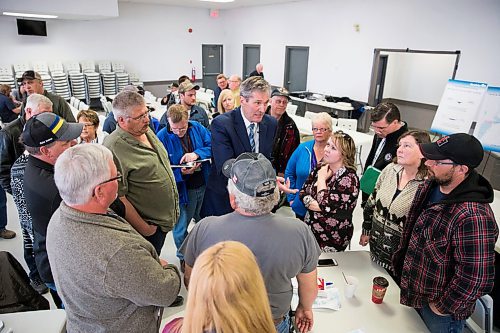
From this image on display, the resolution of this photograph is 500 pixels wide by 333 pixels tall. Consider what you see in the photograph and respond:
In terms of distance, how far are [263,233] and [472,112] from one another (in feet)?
15.9

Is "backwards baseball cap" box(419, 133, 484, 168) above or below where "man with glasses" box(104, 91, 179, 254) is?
above

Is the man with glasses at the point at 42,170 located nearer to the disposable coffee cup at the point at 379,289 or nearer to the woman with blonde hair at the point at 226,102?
the disposable coffee cup at the point at 379,289

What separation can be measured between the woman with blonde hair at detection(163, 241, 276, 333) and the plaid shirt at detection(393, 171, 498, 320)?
1109 millimetres

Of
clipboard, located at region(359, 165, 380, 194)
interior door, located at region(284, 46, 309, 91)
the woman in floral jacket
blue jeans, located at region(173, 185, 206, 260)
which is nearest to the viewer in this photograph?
the woman in floral jacket

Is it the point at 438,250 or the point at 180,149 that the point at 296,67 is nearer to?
the point at 180,149

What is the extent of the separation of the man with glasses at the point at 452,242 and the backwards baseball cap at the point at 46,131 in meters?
1.90

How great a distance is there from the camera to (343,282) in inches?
74.1

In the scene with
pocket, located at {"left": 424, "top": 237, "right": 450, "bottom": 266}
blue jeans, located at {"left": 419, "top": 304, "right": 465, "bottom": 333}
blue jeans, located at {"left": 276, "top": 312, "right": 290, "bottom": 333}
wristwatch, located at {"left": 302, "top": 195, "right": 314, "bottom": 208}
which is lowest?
blue jeans, located at {"left": 419, "top": 304, "right": 465, "bottom": 333}

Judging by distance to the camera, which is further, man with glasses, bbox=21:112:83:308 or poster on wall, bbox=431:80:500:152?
poster on wall, bbox=431:80:500:152

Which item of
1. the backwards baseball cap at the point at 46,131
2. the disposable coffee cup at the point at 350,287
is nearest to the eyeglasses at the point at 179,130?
the backwards baseball cap at the point at 46,131

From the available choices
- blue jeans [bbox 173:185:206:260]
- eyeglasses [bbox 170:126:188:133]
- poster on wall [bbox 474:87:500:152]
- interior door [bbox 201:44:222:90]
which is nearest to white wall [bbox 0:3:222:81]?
interior door [bbox 201:44:222:90]

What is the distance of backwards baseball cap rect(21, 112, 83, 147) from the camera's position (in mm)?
1725

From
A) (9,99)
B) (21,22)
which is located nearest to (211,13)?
(21,22)

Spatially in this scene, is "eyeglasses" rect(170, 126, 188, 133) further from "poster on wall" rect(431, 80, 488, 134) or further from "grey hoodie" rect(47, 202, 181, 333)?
"poster on wall" rect(431, 80, 488, 134)
